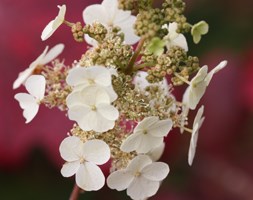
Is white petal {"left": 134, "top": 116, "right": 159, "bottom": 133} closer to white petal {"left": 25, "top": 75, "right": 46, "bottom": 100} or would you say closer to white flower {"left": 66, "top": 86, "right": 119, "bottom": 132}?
white flower {"left": 66, "top": 86, "right": 119, "bottom": 132}

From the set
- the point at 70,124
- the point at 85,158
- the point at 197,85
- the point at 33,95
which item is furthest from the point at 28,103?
the point at 70,124

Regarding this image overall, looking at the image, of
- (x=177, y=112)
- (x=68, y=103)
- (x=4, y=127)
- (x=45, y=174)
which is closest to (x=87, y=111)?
(x=68, y=103)

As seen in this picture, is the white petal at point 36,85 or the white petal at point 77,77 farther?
the white petal at point 36,85

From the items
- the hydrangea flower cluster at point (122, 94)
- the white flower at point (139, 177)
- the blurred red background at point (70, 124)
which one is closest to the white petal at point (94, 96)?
the hydrangea flower cluster at point (122, 94)

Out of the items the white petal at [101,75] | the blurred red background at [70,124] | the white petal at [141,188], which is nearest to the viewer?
the white petal at [101,75]

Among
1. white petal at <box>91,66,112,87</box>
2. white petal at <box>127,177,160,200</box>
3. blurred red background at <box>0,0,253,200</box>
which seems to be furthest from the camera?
blurred red background at <box>0,0,253,200</box>

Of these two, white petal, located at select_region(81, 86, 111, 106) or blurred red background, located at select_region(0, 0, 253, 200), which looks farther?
blurred red background, located at select_region(0, 0, 253, 200)

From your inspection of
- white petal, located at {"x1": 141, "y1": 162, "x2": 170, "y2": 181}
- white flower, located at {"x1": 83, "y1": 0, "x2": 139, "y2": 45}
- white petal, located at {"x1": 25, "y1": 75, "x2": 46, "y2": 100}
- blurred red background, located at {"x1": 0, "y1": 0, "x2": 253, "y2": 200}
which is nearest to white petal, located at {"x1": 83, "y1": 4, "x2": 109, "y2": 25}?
white flower, located at {"x1": 83, "y1": 0, "x2": 139, "y2": 45}

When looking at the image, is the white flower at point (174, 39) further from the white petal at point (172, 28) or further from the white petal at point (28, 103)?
the white petal at point (28, 103)
